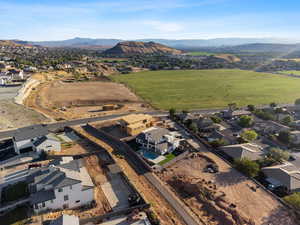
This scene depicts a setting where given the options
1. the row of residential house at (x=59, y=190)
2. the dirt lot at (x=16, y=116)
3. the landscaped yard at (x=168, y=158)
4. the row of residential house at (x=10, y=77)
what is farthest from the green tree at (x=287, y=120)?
the row of residential house at (x=10, y=77)

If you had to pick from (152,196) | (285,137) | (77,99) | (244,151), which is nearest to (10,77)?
(77,99)

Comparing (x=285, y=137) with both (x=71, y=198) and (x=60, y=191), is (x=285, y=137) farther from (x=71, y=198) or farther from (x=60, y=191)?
(x=60, y=191)

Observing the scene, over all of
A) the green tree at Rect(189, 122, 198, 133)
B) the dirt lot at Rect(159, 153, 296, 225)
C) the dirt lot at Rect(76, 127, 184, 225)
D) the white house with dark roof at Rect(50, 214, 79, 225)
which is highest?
the white house with dark roof at Rect(50, 214, 79, 225)

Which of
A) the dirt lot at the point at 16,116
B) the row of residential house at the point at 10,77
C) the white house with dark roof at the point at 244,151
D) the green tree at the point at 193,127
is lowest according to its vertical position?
the white house with dark roof at the point at 244,151

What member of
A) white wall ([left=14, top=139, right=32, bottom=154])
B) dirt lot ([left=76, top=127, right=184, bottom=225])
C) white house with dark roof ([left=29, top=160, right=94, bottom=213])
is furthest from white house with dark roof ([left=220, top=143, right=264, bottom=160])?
white wall ([left=14, top=139, right=32, bottom=154])

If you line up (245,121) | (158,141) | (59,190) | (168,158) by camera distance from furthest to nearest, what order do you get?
(245,121)
(158,141)
(168,158)
(59,190)

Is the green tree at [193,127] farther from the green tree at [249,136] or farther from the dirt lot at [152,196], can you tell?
the dirt lot at [152,196]

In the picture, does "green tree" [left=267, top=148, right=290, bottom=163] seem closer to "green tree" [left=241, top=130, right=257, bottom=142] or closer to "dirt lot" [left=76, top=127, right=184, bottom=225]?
"green tree" [left=241, top=130, right=257, bottom=142]
